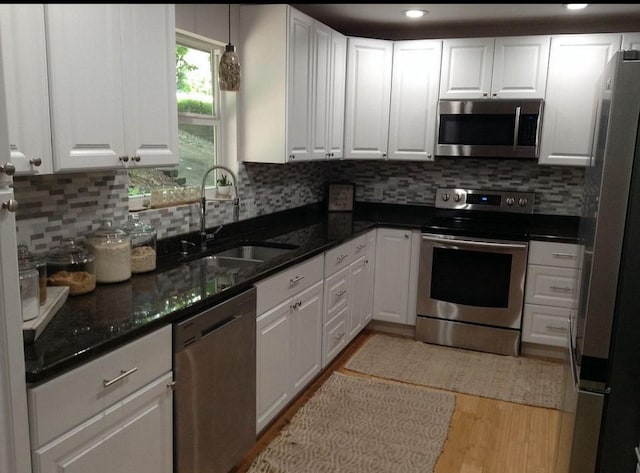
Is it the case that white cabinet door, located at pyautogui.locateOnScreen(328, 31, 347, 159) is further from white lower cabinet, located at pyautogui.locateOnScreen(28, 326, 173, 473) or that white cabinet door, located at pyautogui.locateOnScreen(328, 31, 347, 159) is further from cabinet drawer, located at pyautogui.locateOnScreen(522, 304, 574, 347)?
white lower cabinet, located at pyautogui.locateOnScreen(28, 326, 173, 473)

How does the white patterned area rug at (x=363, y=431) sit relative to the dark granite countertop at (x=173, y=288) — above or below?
below

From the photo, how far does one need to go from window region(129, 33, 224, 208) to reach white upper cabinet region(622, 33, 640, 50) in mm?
2685

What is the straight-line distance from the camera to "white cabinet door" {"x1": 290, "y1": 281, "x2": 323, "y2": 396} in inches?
112

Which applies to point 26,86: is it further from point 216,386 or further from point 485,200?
point 485,200

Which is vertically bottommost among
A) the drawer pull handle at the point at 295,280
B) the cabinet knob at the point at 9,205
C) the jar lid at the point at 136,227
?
the drawer pull handle at the point at 295,280

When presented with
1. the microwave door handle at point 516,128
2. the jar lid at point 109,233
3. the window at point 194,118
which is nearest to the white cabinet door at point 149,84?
the jar lid at point 109,233

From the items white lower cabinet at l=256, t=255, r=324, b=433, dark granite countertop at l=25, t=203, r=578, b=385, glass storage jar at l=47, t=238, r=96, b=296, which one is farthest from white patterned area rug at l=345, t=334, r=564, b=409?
glass storage jar at l=47, t=238, r=96, b=296

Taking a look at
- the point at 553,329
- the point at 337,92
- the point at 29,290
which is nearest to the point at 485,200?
the point at 553,329

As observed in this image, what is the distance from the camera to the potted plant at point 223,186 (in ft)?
10.8

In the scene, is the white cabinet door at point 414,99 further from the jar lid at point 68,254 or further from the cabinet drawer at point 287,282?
the jar lid at point 68,254

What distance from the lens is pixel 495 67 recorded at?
12.8 ft

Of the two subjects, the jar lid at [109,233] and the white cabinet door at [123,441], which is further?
the jar lid at [109,233]

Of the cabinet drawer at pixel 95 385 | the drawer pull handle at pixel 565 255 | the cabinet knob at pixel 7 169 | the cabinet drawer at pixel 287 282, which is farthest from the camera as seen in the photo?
the drawer pull handle at pixel 565 255

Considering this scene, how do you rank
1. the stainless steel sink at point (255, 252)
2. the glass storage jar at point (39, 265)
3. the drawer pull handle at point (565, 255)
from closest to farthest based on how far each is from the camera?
the glass storage jar at point (39, 265) → the stainless steel sink at point (255, 252) → the drawer pull handle at point (565, 255)
